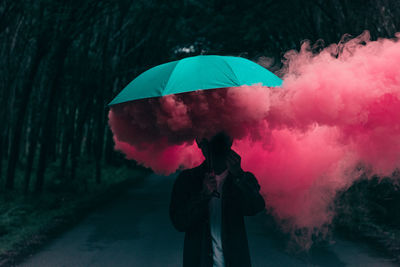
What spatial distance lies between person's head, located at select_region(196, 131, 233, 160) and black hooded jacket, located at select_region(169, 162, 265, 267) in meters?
0.11

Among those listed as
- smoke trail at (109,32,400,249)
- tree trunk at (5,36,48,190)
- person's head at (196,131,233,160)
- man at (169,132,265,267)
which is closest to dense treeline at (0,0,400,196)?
tree trunk at (5,36,48,190)

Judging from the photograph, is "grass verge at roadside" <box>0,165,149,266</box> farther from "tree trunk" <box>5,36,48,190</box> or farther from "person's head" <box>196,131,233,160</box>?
"person's head" <box>196,131,233,160</box>

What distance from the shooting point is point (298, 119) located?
3.49 metres

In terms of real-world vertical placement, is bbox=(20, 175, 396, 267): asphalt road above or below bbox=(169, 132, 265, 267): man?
below

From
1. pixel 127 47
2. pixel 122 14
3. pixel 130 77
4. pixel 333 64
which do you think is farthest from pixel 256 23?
pixel 333 64

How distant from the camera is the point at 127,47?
66.3 ft

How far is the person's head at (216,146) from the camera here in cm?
324

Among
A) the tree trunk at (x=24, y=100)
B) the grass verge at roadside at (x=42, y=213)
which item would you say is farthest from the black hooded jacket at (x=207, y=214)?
the tree trunk at (x=24, y=100)

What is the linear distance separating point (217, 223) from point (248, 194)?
30 centimetres

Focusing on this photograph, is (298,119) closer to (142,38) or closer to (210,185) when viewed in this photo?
(210,185)

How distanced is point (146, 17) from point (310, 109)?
1509 centimetres

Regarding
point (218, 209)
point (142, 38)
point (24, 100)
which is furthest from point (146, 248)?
point (142, 38)

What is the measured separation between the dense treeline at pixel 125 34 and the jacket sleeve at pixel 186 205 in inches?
341

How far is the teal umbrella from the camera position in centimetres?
348
